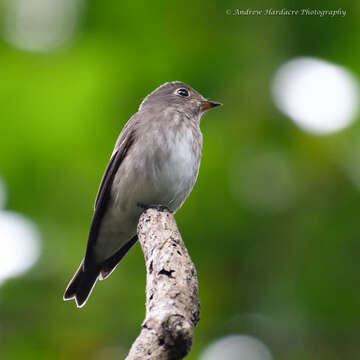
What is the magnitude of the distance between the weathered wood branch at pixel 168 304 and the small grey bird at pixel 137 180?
156 centimetres

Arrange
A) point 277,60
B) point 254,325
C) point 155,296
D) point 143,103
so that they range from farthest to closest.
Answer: point 143,103 < point 277,60 < point 254,325 < point 155,296

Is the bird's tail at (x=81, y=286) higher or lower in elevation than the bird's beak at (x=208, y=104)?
lower

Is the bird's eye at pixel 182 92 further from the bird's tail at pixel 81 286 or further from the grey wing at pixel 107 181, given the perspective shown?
the bird's tail at pixel 81 286

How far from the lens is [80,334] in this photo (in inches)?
171

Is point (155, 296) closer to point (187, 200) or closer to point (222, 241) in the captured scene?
point (222, 241)

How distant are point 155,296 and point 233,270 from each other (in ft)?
6.82

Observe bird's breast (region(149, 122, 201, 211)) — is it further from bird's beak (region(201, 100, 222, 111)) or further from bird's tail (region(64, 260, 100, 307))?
bird's tail (region(64, 260, 100, 307))

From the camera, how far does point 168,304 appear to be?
7.27 ft

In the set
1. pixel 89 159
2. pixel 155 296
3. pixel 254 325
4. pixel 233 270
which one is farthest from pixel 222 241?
pixel 155 296

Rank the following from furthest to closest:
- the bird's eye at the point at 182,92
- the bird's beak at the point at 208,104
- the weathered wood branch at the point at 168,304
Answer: the bird's eye at the point at 182,92 < the bird's beak at the point at 208,104 < the weathered wood branch at the point at 168,304

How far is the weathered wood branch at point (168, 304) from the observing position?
6.70 feet

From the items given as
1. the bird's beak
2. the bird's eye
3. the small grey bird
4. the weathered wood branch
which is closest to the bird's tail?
the small grey bird

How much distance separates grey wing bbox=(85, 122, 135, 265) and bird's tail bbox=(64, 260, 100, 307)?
0.09 metres

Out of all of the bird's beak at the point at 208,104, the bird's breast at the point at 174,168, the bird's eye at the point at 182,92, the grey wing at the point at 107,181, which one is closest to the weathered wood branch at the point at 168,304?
the bird's breast at the point at 174,168
